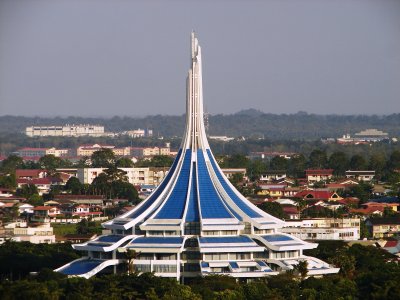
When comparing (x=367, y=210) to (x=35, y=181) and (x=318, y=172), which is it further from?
(x=35, y=181)

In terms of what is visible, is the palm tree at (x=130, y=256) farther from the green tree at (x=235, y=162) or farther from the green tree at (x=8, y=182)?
the green tree at (x=235, y=162)

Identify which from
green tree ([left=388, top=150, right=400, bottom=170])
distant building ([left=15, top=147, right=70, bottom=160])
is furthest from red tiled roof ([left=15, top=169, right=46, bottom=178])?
distant building ([left=15, top=147, right=70, bottom=160])

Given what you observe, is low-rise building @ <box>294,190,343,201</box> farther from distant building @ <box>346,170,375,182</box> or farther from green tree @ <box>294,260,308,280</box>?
green tree @ <box>294,260,308,280</box>

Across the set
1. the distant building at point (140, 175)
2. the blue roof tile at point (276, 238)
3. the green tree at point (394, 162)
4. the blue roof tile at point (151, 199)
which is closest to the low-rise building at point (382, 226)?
the blue roof tile at point (151, 199)

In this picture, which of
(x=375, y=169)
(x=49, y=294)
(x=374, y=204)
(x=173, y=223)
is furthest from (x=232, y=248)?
(x=375, y=169)

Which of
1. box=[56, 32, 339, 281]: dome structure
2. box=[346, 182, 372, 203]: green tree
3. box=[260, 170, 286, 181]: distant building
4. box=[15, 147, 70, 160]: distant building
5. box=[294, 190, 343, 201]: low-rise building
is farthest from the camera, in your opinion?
box=[15, 147, 70, 160]: distant building
